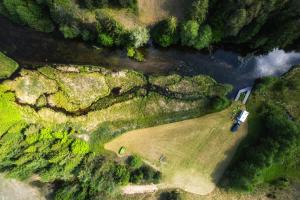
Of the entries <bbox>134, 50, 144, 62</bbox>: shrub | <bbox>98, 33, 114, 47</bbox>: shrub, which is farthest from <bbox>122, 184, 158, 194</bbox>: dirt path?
<bbox>98, 33, 114, 47</bbox>: shrub

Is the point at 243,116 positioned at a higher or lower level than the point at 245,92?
lower

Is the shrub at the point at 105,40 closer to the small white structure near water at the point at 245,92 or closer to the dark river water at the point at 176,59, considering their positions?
the dark river water at the point at 176,59

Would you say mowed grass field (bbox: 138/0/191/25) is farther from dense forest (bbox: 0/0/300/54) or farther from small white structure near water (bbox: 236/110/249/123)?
small white structure near water (bbox: 236/110/249/123)

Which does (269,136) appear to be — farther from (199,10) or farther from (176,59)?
(199,10)

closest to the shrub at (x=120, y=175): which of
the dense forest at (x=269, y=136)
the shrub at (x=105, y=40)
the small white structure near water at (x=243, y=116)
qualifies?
the dense forest at (x=269, y=136)

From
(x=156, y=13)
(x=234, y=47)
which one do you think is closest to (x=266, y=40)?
(x=234, y=47)

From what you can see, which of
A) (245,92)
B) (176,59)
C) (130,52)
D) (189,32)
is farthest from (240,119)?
(130,52)

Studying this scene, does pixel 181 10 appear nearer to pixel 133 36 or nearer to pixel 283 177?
pixel 133 36
